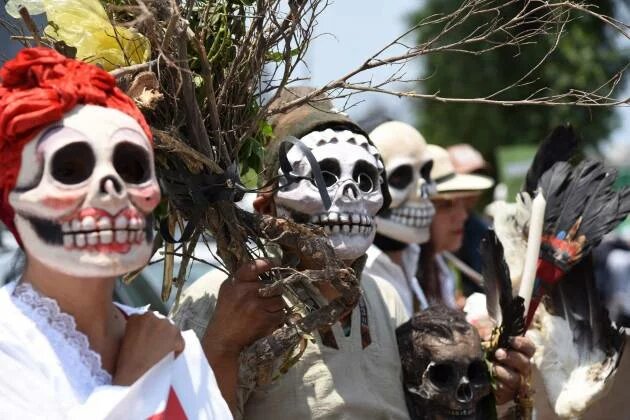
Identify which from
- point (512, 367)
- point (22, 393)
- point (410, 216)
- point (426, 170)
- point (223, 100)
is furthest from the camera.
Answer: point (426, 170)

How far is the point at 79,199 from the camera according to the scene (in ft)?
7.34

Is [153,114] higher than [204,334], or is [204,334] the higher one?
[153,114]

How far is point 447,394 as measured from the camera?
3.31 meters

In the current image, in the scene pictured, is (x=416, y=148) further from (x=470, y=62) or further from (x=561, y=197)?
(x=470, y=62)

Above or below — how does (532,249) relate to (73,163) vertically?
below

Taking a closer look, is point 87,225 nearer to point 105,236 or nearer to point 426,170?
point 105,236

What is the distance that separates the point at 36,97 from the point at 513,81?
491 inches

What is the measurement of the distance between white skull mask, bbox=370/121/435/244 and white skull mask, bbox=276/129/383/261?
1599mm

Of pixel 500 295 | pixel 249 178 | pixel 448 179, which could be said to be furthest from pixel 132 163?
pixel 448 179

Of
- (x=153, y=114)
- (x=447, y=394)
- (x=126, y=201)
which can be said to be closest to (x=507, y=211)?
(x=447, y=394)

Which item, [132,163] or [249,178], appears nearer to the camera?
[132,163]

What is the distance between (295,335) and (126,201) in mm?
723

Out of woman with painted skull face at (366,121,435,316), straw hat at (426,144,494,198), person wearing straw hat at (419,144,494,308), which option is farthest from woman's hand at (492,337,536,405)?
straw hat at (426,144,494,198)

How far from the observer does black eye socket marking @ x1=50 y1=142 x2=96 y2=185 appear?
2254 mm
